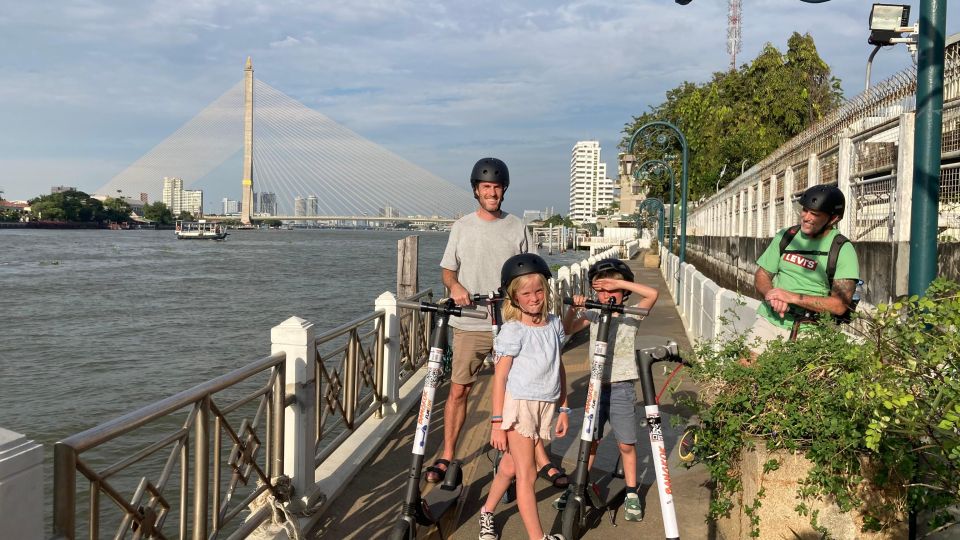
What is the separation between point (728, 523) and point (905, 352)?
Result: 4.58 ft

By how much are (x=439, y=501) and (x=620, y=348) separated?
4.48ft

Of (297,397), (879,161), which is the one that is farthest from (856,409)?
(879,161)

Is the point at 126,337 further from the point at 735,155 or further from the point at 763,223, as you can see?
the point at 735,155

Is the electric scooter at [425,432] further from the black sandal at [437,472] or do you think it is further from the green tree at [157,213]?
the green tree at [157,213]

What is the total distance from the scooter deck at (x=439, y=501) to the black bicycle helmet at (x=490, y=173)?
184cm

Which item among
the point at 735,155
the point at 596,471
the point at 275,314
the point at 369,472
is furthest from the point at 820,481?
the point at 735,155

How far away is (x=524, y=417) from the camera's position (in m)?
3.69

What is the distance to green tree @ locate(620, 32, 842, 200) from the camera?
40812 mm

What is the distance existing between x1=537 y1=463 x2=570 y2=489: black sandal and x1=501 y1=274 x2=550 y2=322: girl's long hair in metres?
1.44

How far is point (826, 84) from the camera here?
43.2 meters

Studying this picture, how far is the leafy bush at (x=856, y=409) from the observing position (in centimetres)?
265

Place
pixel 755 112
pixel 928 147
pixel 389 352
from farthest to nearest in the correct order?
1. pixel 755 112
2. pixel 389 352
3. pixel 928 147

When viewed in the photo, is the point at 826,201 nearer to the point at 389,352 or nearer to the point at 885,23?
the point at 885,23

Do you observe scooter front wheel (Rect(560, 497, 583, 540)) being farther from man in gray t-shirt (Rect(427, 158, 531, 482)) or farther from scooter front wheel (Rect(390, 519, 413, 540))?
man in gray t-shirt (Rect(427, 158, 531, 482))
